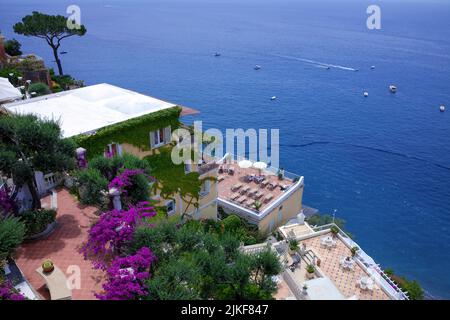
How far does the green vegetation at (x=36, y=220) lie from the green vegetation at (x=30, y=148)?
1.15 metres

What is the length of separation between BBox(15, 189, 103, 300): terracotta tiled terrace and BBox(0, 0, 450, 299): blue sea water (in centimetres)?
2938

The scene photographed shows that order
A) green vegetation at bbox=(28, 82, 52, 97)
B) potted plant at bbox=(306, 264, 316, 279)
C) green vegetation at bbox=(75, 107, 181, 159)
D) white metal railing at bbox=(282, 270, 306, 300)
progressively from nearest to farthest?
1. white metal railing at bbox=(282, 270, 306, 300)
2. potted plant at bbox=(306, 264, 316, 279)
3. green vegetation at bbox=(75, 107, 181, 159)
4. green vegetation at bbox=(28, 82, 52, 97)

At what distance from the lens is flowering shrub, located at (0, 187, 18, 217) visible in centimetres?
1686

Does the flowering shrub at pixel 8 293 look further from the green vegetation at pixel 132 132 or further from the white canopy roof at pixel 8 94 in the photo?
the white canopy roof at pixel 8 94

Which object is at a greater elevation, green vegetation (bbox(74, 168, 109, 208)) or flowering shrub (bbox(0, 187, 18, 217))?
green vegetation (bbox(74, 168, 109, 208))

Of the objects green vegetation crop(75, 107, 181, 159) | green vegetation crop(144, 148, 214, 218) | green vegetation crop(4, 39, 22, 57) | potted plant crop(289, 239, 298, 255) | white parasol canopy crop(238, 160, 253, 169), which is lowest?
potted plant crop(289, 239, 298, 255)

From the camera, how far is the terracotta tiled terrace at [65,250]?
14.6 meters

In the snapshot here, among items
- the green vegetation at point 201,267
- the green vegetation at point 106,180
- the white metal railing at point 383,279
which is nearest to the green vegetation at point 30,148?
the green vegetation at point 106,180

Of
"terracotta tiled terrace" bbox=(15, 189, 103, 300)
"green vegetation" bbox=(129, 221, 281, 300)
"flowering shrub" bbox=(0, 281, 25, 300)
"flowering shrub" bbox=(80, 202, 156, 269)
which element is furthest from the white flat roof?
"flowering shrub" bbox=(0, 281, 25, 300)

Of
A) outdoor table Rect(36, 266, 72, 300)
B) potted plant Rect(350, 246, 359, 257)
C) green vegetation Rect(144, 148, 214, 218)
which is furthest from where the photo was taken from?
green vegetation Rect(144, 148, 214, 218)

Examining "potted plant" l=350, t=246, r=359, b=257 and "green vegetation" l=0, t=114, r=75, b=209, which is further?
"potted plant" l=350, t=246, r=359, b=257

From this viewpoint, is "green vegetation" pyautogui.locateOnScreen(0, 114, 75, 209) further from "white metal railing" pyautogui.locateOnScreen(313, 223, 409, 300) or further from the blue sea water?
the blue sea water

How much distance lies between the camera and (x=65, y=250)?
54.3 ft

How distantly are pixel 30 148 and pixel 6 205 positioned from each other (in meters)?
2.82
